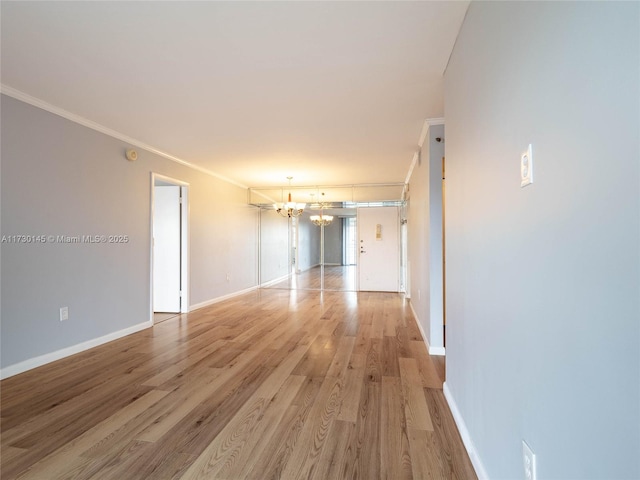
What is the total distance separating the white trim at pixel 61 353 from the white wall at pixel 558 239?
3555 millimetres

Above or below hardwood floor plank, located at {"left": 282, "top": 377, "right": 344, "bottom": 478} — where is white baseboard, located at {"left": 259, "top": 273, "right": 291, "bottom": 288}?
above

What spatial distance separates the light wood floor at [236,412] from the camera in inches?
63.7

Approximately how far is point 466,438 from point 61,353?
11.8 feet

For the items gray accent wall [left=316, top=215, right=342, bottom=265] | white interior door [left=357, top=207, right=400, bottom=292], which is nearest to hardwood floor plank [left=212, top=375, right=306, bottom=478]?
white interior door [left=357, top=207, right=400, bottom=292]

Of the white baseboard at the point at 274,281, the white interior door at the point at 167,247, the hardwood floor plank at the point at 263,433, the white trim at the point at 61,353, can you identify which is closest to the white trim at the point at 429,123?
the hardwood floor plank at the point at 263,433

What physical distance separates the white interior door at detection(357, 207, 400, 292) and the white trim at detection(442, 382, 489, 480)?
4935 mm

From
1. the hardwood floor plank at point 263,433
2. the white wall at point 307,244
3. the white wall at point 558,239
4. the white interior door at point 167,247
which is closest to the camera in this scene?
the white wall at point 558,239

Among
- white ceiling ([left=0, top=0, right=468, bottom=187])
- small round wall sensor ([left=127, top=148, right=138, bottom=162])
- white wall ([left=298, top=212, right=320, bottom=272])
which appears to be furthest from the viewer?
white wall ([left=298, top=212, right=320, bottom=272])

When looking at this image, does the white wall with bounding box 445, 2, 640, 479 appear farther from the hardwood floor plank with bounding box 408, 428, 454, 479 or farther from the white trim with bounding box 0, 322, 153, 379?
the white trim with bounding box 0, 322, 153, 379

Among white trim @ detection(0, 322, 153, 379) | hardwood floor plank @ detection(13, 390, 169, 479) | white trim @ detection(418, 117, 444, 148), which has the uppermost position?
white trim @ detection(418, 117, 444, 148)

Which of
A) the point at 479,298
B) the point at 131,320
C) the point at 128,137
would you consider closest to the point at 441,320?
the point at 479,298

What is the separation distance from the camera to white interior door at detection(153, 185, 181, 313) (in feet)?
16.9

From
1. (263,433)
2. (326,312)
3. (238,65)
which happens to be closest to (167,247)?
(326,312)

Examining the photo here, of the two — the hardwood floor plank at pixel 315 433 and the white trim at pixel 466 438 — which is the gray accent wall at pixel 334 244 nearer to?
the hardwood floor plank at pixel 315 433
